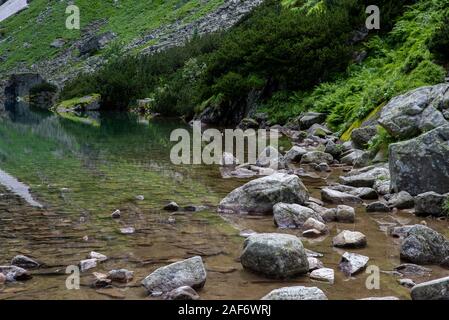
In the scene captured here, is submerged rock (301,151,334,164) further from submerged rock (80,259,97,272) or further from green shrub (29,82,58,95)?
green shrub (29,82,58,95)

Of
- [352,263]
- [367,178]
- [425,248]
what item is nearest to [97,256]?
[352,263]

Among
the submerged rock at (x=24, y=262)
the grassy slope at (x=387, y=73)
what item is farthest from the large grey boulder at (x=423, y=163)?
the submerged rock at (x=24, y=262)

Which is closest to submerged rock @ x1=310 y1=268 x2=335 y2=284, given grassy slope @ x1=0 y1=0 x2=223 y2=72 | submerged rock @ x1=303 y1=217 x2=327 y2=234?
submerged rock @ x1=303 y1=217 x2=327 y2=234

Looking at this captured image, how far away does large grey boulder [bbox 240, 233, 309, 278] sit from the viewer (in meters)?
5.96

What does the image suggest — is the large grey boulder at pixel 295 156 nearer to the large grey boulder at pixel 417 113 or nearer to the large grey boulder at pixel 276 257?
the large grey boulder at pixel 417 113

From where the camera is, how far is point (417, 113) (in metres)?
11.4

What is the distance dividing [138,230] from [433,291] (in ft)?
14.3

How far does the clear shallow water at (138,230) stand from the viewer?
18.7 ft

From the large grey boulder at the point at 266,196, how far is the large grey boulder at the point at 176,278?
3.42 metres

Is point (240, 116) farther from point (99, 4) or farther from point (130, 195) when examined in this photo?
point (99, 4)

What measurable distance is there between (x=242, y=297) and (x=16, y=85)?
265 feet

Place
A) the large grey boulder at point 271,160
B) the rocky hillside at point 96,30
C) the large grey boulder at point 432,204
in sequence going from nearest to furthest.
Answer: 1. the large grey boulder at point 432,204
2. the large grey boulder at point 271,160
3. the rocky hillside at point 96,30

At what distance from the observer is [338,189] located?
10.6 meters
